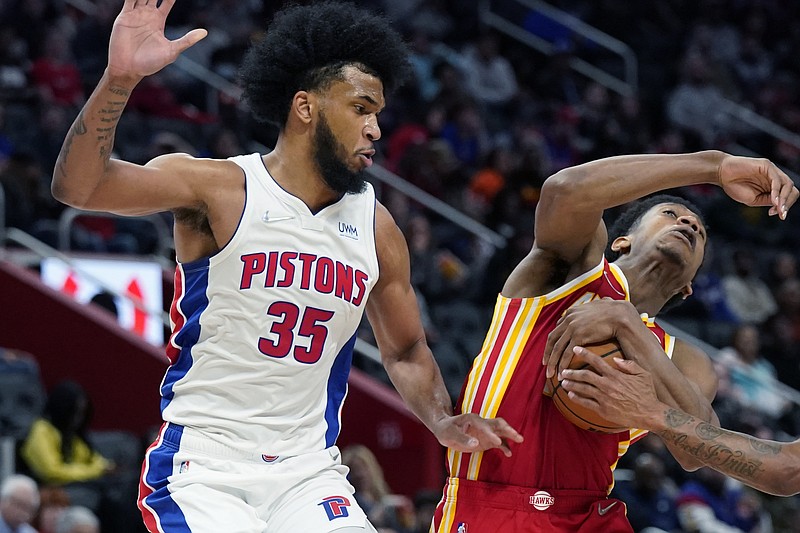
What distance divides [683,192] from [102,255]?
7124mm

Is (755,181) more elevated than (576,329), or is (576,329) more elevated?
(755,181)

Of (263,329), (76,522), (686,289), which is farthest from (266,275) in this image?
(76,522)

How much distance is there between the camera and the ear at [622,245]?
5117 mm

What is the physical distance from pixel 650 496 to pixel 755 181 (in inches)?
232

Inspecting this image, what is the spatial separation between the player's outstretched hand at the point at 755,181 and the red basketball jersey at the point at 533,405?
58 cm

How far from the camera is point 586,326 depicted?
441 centimetres

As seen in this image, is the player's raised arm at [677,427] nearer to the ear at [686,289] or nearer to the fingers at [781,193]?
the fingers at [781,193]

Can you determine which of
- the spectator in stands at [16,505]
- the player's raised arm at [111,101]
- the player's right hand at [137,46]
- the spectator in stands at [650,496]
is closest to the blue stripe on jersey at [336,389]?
the player's raised arm at [111,101]

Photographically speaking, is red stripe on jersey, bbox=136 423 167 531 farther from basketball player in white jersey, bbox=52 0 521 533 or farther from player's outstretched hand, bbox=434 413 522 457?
player's outstretched hand, bbox=434 413 522 457

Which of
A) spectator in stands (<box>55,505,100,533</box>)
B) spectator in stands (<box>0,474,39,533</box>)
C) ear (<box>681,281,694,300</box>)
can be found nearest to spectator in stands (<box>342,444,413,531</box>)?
spectator in stands (<box>55,505,100,533</box>)

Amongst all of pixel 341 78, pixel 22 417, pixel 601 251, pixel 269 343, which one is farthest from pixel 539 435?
pixel 22 417

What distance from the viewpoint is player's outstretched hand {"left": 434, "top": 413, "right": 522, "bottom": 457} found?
14.7 feet

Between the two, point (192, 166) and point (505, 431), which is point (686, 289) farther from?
point (192, 166)

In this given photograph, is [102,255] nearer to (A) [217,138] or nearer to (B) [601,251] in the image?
(A) [217,138]
